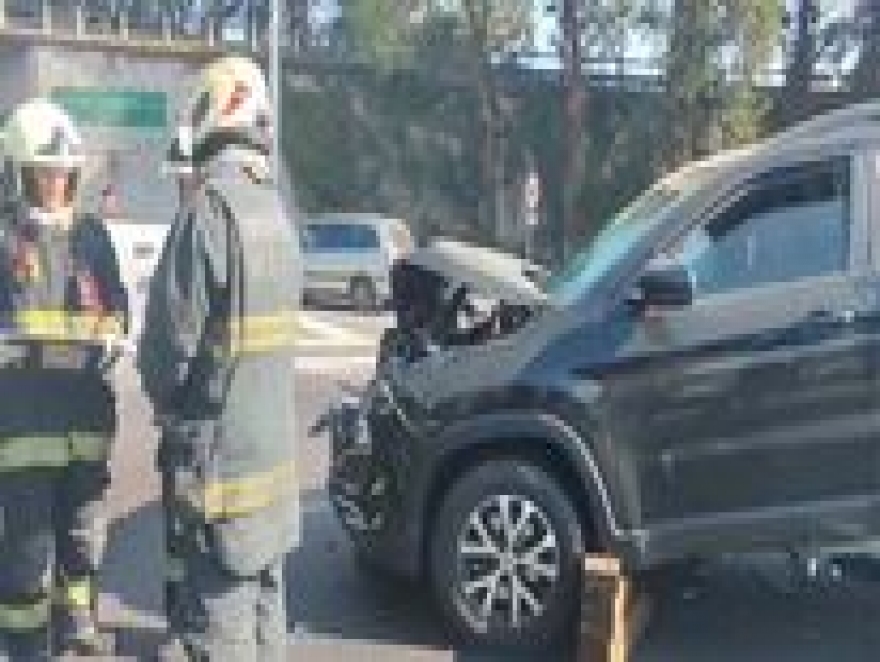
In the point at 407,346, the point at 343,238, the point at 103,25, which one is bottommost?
the point at 343,238

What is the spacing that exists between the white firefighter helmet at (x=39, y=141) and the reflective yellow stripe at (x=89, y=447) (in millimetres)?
938

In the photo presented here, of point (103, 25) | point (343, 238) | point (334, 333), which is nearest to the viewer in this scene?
point (334, 333)

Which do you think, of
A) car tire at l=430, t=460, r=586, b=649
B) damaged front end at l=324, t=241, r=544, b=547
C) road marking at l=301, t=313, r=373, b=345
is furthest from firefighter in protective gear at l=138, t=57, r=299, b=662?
road marking at l=301, t=313, r=373, b=345

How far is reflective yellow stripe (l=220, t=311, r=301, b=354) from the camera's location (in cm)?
455

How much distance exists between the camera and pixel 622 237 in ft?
20.7

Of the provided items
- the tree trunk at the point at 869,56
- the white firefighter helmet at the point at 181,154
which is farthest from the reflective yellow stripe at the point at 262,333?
the tree trunk at the point at 869,56

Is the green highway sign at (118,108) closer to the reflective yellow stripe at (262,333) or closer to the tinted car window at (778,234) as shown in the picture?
the tinted car window at (778,234)

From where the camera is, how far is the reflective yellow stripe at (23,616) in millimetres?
5355

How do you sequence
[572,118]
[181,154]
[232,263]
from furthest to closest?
[572,118], [181,154], [232,263]

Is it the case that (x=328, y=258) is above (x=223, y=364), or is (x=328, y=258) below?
below

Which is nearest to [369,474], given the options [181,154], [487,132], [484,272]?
[484,272]

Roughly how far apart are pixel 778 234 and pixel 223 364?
7.66ft

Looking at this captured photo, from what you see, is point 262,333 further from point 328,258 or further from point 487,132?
point 487,132

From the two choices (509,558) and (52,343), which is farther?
(509,558)
